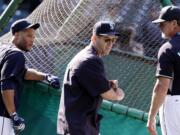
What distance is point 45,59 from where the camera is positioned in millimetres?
5520

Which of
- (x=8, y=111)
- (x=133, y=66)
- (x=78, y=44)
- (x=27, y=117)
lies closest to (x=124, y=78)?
(x=133, y=66)

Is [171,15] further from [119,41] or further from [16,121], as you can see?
[16,121]

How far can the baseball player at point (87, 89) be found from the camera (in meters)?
3.93

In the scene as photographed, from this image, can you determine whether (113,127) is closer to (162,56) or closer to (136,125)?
(136,125)

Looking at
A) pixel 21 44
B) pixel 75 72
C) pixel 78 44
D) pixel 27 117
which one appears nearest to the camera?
pixel 75 72

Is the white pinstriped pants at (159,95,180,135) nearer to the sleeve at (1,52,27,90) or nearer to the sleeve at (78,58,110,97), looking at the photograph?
the sleeve at (78,58,110,97)

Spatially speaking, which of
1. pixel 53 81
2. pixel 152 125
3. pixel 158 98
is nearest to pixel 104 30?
pixel 158 98

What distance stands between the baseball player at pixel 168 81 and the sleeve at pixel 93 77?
0.61m

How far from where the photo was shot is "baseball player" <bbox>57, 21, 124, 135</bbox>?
3.93m

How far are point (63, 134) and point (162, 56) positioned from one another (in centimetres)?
101

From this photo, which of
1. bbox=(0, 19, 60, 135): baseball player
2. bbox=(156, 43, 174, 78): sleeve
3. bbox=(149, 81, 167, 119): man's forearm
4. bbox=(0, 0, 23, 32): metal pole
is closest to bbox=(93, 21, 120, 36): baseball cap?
bbox=(156, 43, 174, 78): sleeve

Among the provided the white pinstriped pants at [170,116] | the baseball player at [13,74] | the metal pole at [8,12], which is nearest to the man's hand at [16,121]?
the baseball player at [13,74]

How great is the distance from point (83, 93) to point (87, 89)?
3.0 inches

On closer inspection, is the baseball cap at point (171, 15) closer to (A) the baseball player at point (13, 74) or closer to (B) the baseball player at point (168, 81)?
(B) the baseball player at point (168, 81)
